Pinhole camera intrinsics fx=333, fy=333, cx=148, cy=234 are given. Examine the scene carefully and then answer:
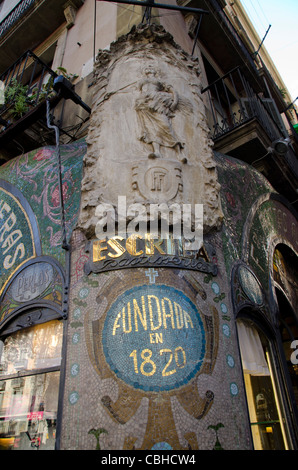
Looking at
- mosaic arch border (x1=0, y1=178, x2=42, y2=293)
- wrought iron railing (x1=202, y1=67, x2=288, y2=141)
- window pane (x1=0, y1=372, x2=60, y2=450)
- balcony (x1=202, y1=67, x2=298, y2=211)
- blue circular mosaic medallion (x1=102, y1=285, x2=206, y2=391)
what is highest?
wrought iron railing (x1=202, y1=67, x2=288, y2=141)

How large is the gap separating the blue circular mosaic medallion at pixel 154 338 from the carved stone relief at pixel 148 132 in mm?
1181

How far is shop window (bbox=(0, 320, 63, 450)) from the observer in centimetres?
381

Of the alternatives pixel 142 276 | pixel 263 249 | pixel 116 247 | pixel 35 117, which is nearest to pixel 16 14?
pixel 35 117

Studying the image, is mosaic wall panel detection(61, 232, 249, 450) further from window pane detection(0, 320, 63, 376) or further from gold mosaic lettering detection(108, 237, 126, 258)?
window pane detection(0, 320, 63, 376)

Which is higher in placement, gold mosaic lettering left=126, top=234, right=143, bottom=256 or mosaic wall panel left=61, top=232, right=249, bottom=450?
gold mosaic lettering left=126, top=234, right=143, bottom=256

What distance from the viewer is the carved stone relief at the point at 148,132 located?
15.0 feet

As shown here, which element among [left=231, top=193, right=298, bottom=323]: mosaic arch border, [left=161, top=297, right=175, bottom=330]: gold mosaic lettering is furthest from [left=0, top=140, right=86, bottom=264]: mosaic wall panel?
[left=231, top=193, right=298, bottom=323]: mosaic arch border

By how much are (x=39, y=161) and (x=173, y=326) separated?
12.2 feet

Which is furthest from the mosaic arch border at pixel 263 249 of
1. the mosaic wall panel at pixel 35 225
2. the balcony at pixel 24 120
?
the balcony at pixel 24 120

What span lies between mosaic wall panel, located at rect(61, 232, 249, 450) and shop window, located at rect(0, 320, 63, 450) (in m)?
0.50

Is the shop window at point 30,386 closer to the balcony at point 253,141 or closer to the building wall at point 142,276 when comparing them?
the building wall at point 142,276

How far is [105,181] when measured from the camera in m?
4.65
